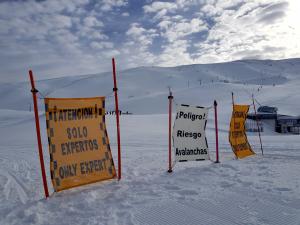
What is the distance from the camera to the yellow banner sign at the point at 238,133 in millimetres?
10305

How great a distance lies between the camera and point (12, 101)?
393ft

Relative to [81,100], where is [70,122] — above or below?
below

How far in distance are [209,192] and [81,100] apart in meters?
3.04

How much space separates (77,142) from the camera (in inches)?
261

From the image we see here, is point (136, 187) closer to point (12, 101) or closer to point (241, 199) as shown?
point (241, 199)

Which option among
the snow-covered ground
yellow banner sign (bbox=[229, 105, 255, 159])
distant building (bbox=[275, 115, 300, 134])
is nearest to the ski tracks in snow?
the snow-covered ground

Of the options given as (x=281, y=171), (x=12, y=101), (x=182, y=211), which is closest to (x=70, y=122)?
(x=182, y=211)

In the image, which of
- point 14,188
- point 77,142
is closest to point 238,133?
point 77,142

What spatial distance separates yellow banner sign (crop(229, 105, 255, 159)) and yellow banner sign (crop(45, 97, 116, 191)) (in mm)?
4610

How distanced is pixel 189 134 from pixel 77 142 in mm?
3292

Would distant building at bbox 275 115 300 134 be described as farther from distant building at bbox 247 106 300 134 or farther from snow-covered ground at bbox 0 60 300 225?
snow-covered ground at bbox 0 60 300 225

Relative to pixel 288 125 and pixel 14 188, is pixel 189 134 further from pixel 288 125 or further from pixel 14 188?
pixel 288 125

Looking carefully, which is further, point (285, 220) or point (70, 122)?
point (70, 122)

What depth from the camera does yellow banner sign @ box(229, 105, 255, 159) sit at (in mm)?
10305
